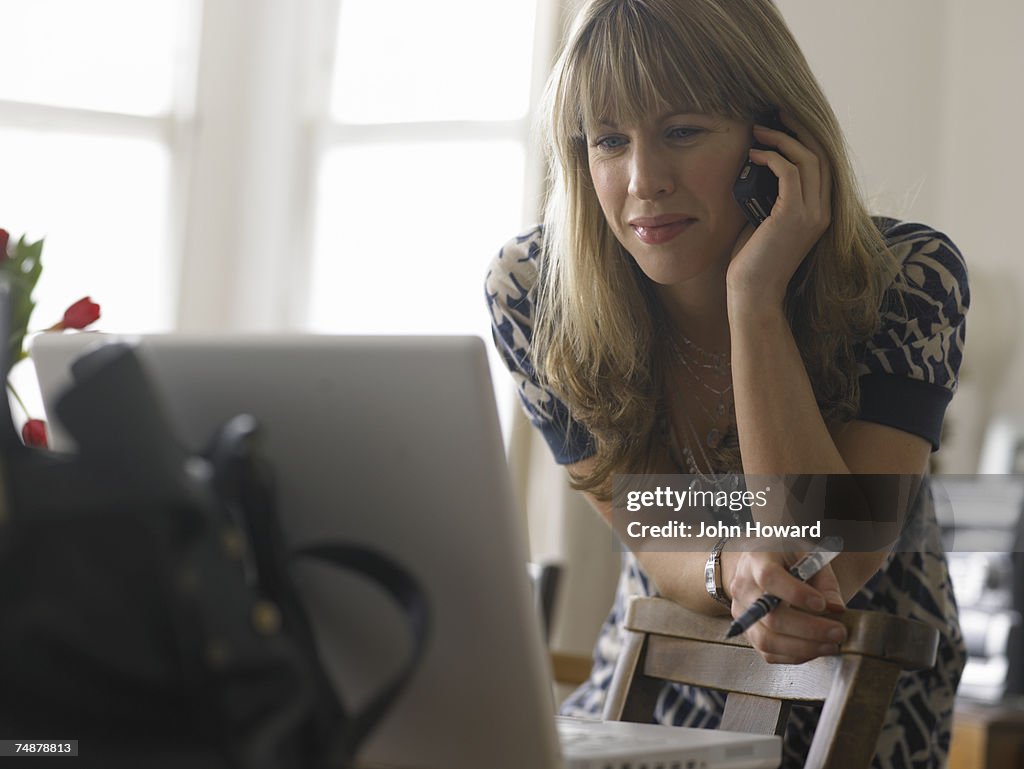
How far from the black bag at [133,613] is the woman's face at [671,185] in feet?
2.33

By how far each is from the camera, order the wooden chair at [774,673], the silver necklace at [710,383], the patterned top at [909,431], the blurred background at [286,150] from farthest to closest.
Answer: the blurred background at [286,150] < the silver necklace at [710,383] < the patterned top at [909,431] < the wooden chair at [774,673]

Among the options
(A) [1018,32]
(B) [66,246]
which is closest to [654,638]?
(A) [1018,32]

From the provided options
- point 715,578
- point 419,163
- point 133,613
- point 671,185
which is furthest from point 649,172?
point 419,163

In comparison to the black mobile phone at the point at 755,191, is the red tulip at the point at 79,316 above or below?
below

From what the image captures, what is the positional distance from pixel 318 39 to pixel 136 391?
9.74 feet

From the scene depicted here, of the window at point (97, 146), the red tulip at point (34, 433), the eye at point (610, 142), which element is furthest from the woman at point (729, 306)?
the window at point (97, 146)

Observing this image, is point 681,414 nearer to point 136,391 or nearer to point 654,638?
point 654,638

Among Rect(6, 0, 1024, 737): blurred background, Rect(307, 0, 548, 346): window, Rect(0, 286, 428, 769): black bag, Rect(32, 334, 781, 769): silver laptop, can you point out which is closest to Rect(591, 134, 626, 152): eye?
Rect(32, 334, 781, 769): silver laptop

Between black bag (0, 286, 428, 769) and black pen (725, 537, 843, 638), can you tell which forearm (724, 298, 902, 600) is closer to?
black pen (725, 537, 843, 638)

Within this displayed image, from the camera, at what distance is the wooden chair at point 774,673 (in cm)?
89

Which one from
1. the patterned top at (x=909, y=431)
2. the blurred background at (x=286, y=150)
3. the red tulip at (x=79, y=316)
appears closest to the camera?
the red tulip at (x=79, y=316)

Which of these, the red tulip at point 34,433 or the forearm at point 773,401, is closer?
the red tulip at point 34,433

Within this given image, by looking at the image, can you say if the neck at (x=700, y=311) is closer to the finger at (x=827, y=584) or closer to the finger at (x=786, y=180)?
the finger at (x=786, y=180)

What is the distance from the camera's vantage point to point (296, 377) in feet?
2.29
